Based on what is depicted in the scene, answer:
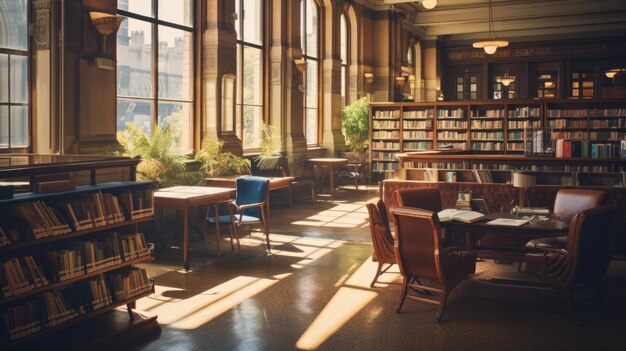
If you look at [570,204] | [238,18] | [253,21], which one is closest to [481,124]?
[253,21]

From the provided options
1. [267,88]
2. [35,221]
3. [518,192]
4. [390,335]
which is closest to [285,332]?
[390,335]

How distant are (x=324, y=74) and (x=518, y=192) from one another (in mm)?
8803

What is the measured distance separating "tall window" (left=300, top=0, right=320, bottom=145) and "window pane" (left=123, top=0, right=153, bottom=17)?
5679 mm

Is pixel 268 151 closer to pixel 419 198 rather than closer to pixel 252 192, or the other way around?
pixel 252 192

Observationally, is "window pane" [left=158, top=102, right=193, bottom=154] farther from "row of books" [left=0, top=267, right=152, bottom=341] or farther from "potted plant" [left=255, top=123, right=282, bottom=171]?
"row of books" [left=0, top=267, right=152, bottom=341]

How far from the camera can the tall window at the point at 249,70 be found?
1215 cm

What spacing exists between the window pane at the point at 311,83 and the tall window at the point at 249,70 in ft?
8.72

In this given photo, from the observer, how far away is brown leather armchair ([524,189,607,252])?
6.02 metres

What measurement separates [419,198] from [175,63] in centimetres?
541

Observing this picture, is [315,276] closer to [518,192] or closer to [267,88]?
[518,192]

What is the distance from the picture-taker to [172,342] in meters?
4.48

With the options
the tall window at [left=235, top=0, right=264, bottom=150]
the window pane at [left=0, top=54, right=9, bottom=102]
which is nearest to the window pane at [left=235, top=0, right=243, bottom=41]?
the tall window at [left=235, top=0, right=264, bottom=150]

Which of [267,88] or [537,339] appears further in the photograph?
[267,88]

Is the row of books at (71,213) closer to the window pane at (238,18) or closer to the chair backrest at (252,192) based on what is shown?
the chair backrest at (252,192)
